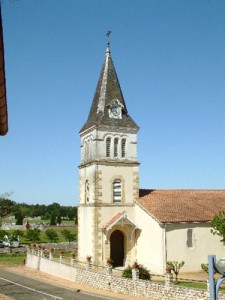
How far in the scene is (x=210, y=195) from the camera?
36.2 metres

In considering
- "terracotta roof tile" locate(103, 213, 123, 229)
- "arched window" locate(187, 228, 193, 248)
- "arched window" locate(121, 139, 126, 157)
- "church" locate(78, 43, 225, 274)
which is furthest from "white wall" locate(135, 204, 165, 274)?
"arched window" locate(121, 139, 126, 157)

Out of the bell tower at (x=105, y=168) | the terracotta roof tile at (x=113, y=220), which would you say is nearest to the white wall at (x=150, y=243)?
the bell tower at (x=105, y=168)

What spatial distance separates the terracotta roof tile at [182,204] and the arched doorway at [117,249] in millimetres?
3590

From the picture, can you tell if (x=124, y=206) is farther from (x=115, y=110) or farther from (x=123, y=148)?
(x=115, y=110)

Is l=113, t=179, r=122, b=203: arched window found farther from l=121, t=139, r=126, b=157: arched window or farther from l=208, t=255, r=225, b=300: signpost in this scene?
l=208, t=255, r=225, b=300: signpost

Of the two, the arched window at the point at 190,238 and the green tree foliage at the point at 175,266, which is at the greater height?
the arched window at the point at 190,238

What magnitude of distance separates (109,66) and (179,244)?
17645 millimetres

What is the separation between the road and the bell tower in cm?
547

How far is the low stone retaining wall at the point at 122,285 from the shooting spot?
20516 millimetres

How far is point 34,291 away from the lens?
2508 centimetres

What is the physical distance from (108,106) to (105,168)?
5721 millimetres

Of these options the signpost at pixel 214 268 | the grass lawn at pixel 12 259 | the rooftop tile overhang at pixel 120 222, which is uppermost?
the signpost at pixel 214 268

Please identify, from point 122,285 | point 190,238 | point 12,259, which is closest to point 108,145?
point 190,238

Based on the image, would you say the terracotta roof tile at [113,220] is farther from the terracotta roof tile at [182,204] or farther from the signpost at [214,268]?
the signpost at [214,268]
